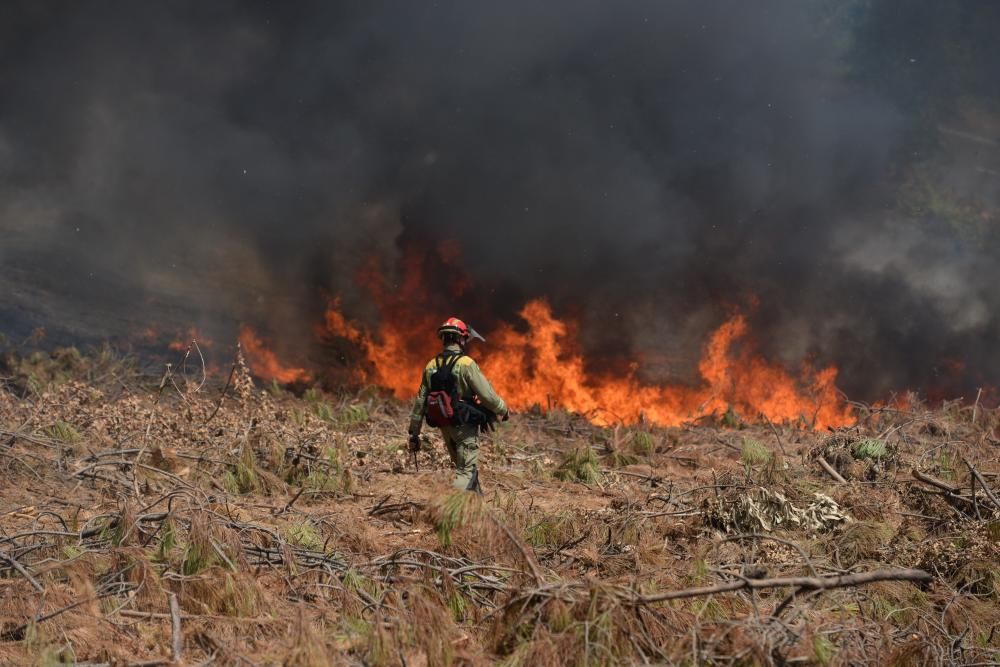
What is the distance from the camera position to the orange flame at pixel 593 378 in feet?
47.8

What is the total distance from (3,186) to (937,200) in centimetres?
2661

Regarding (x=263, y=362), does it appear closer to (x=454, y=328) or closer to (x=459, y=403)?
(x=454, y=328)

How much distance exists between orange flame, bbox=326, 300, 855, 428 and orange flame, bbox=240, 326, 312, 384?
4.18ft

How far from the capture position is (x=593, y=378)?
14812mm

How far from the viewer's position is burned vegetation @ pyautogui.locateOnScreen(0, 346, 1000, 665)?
3.10 m

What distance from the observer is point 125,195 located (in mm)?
16422

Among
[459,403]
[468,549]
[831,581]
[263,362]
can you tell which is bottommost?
[831,581]

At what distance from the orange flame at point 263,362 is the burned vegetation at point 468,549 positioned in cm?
540

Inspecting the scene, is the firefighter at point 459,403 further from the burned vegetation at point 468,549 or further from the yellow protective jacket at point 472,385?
the burned vegetation at point 468,549

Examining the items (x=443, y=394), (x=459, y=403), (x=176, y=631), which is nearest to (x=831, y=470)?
(x=459, y=403)

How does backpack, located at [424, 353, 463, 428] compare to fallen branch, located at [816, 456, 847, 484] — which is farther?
fallen branch, located at [816, 456, 847, 484]

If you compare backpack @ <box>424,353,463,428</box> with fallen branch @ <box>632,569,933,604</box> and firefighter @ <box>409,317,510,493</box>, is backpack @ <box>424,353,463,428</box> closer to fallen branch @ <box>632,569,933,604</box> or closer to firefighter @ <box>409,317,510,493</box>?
firefighter @ <box>409,317,510,493</box>

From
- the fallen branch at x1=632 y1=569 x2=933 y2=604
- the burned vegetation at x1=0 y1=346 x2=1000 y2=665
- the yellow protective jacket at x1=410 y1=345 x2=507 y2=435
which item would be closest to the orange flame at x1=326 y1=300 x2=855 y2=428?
the burned vegetation at x1=0 y1=346 x2=1000 y2=665

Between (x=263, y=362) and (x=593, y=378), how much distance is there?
691cm
